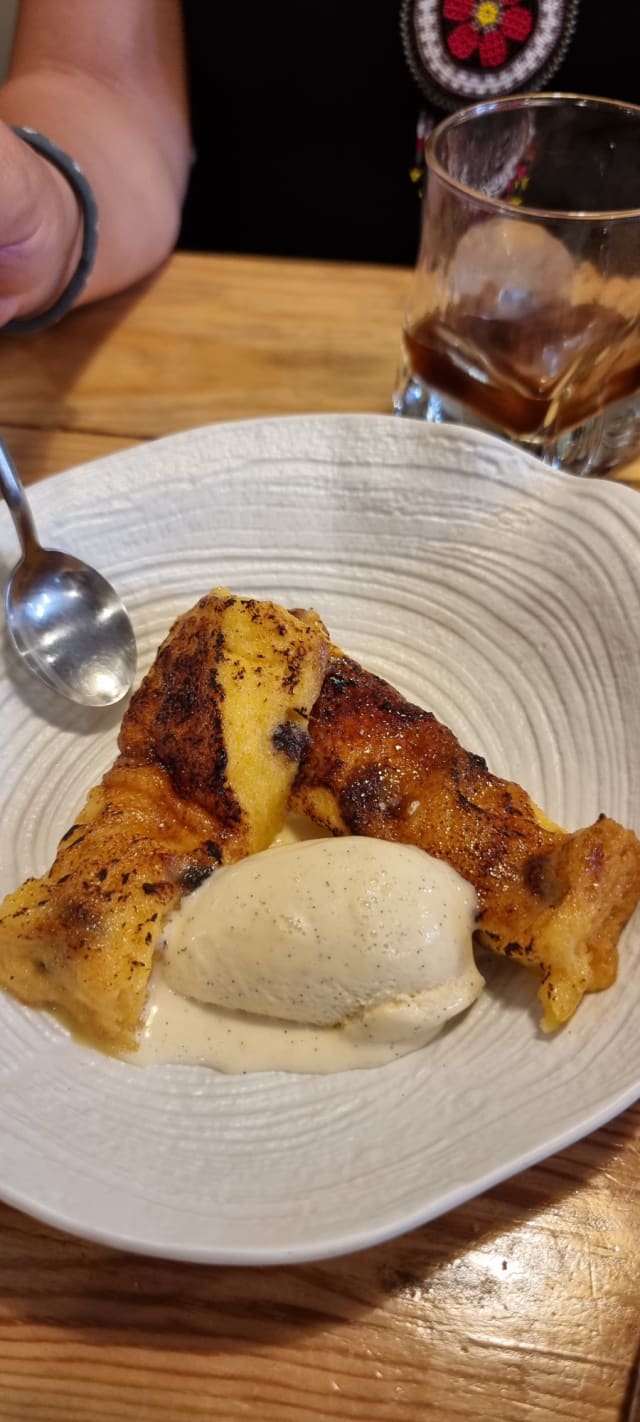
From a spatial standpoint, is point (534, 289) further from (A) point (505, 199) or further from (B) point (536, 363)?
(A) point (505, 199)

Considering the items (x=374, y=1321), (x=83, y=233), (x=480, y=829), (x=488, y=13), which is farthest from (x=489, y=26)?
(x=374, y=1321)

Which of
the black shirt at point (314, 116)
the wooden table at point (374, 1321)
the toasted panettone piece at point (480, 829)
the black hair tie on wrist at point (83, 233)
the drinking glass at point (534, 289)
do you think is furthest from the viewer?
the black shirt at point (314, 116)

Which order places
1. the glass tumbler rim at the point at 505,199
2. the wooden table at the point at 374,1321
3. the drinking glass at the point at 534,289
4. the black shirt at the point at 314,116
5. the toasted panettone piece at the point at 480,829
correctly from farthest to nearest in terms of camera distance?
the black shirt at the point at 314,116, the drinking glass at the point at 534,289, the glass tumbler rim at the point at 505,199, the toasted panettone piece at the point at 480,829, the wooden table at the point at 374,1321

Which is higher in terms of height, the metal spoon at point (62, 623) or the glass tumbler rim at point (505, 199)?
the glass tumbler rim at point (505, 199)

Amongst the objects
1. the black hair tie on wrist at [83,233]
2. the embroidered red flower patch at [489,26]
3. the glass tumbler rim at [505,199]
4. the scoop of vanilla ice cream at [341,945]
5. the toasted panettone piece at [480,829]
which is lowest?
the scoop of vanilla ice cream at [341,945]

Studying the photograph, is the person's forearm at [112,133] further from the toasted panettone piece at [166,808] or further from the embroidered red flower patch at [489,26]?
the toasted panettone piece at [166,808]

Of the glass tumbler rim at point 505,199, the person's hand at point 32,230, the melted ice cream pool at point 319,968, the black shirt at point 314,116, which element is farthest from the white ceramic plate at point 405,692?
the black shirt at point 314,116

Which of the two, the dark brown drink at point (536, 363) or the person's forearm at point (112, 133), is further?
the person's forearm at point (112, 133)

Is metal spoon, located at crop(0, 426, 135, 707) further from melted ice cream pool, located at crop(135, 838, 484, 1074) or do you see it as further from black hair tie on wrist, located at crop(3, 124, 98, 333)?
black hair tie on wrist, located at crop(3, 124, 98, 333)

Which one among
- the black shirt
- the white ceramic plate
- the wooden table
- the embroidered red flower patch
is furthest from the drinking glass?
the wooden table
